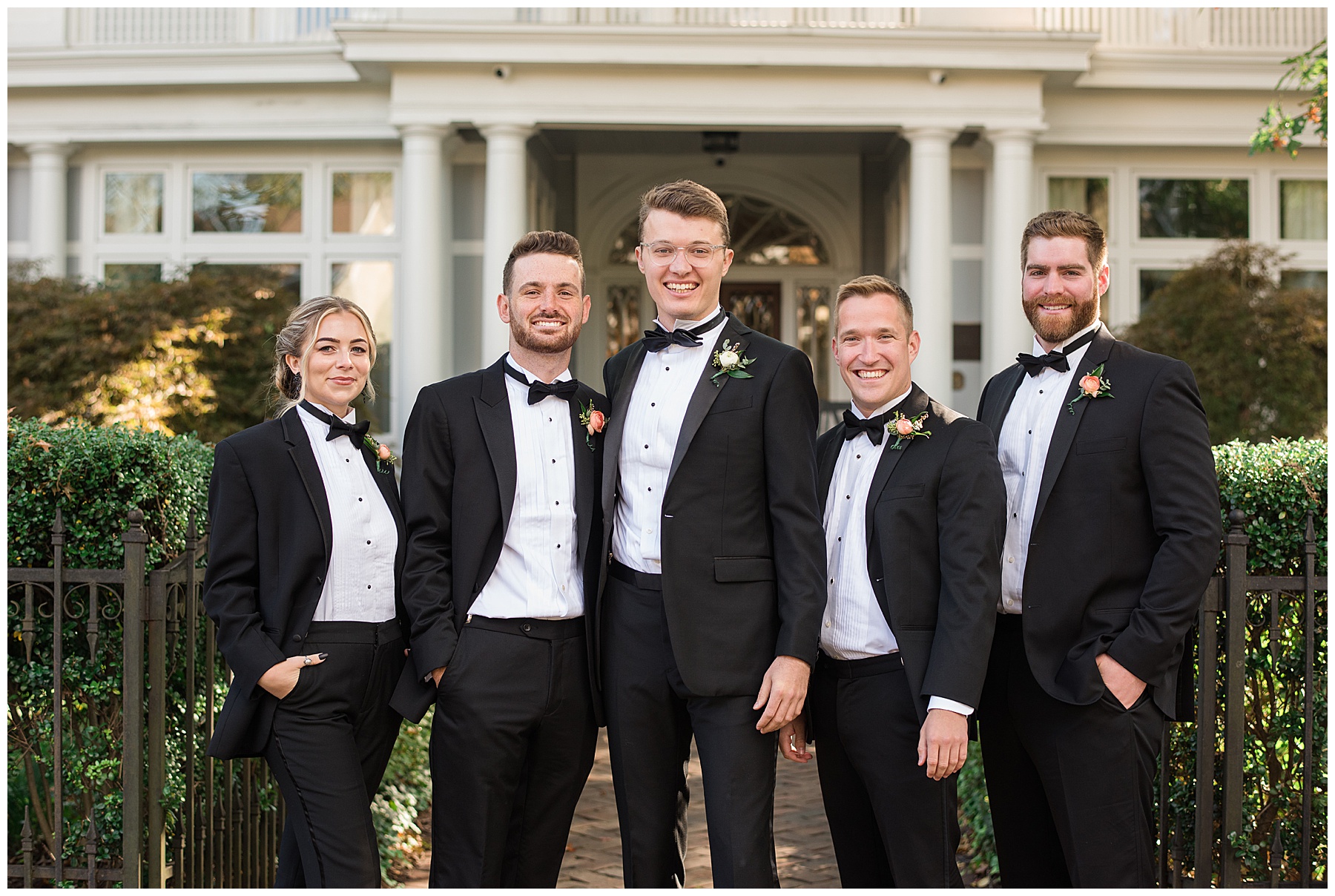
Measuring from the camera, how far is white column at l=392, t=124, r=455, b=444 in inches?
444

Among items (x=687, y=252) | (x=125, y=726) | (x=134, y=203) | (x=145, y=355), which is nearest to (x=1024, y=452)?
(x=687, y=252)

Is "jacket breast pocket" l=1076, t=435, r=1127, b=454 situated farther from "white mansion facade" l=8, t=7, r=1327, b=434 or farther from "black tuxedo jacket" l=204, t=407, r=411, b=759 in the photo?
"white mansion facade" l=8, t=7, r=1327, b=434

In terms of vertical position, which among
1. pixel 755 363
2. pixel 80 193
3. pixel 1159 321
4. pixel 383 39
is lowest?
pixel 755 363

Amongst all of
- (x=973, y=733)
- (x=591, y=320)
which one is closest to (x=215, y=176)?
(x=591, y=320)

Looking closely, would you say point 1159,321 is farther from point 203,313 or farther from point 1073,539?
point 203,313

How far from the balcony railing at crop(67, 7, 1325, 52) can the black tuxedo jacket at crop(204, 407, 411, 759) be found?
9.31m

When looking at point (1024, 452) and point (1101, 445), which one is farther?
point (1024, 452)

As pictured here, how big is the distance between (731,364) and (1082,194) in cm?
1096

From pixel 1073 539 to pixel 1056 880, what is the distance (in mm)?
1120

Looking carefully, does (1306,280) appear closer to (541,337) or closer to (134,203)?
(541,337)

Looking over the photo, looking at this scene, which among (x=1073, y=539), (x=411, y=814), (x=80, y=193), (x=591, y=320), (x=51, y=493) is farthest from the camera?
(x=591, y=320)

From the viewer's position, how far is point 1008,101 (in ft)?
36.7

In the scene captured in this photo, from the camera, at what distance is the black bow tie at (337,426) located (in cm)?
336

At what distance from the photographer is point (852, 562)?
127 inches
